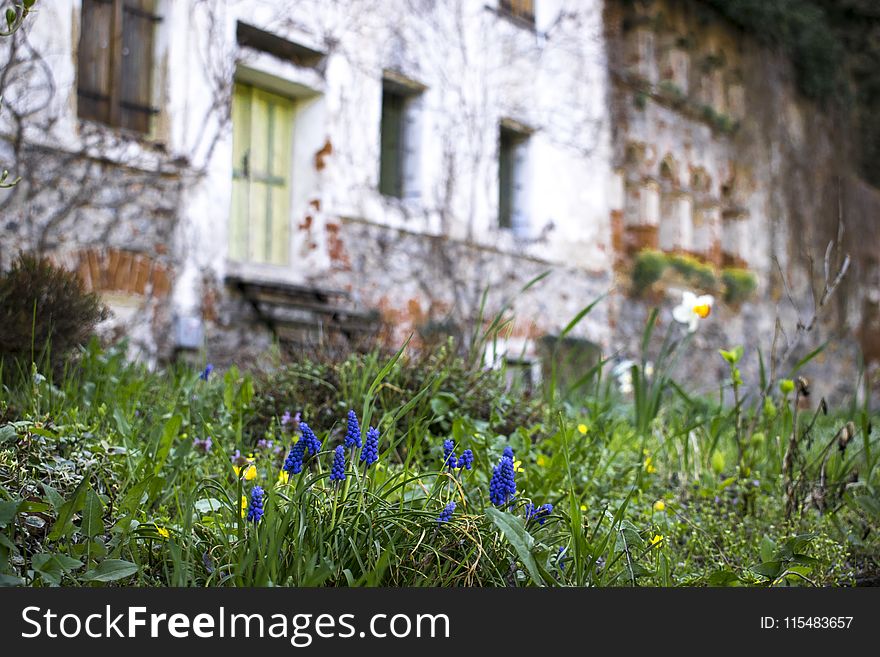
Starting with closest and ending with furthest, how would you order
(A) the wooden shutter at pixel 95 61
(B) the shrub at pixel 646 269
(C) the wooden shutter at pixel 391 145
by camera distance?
(A) the wooden shutter at pixel 95 61 → (C) the wooden shutter at pixel 391 145 → (B) the shrub at pixel 646 269

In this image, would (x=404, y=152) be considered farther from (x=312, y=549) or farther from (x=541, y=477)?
(x=312, y=549)

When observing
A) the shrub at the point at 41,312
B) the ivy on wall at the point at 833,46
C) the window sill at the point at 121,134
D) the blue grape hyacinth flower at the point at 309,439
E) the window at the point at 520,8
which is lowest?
the blue grape hyacinth flower at the point at 309,439

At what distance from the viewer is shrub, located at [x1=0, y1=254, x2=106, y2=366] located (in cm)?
368

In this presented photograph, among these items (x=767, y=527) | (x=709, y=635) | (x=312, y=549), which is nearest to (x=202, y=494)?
(x=312, y=549)

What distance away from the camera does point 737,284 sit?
12375mm

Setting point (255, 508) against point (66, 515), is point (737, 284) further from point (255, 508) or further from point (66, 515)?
point (66, 515)

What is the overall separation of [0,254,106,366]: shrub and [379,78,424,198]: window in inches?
178

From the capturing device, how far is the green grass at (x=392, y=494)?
2.17 m

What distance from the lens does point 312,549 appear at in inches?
84.6

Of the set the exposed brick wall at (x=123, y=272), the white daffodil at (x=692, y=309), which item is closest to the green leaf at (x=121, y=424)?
the white daffodil at (x=692, y=309)

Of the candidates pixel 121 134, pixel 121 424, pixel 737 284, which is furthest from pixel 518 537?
pixel 737 284

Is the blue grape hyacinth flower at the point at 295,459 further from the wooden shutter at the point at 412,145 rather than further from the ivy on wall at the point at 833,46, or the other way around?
Answer: the ivy on wall at the point at 833,46

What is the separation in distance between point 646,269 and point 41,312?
7.93 metres

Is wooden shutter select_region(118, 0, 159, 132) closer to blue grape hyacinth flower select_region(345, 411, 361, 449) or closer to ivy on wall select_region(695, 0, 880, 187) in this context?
blue grape hyacinth flower select_region(345, 411, 361, 449)
